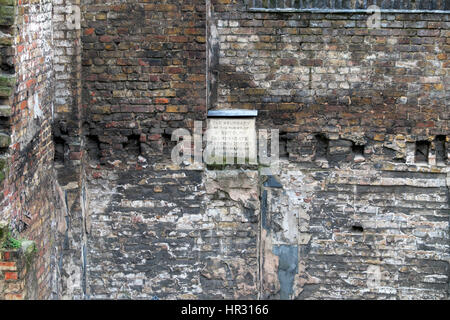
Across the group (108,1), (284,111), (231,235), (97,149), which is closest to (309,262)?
(231,235)

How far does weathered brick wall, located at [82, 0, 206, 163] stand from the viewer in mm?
5797

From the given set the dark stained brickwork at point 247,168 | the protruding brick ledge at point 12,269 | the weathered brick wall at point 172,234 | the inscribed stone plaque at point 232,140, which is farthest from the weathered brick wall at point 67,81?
the protruding brick ledge at point 12,269

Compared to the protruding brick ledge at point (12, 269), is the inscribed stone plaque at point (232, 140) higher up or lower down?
higher up

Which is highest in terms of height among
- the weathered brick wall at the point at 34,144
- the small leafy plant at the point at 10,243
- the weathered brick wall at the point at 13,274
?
the weathered brick wall at the point at 34,144

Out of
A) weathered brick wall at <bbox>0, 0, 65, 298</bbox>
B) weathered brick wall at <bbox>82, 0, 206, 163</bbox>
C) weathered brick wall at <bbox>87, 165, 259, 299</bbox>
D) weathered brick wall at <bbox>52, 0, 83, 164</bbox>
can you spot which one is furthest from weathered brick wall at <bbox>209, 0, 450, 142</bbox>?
weathered brick wall at <bbox>0, 0, 65, 298</bbox>

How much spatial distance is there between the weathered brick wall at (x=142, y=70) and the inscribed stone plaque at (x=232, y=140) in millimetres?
211

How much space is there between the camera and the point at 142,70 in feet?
19.2

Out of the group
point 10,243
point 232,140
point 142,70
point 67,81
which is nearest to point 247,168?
point 232,140

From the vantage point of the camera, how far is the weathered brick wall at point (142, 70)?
580 centimetres

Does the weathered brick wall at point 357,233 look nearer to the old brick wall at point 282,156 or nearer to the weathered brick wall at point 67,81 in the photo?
the old brick wall at point 282,156

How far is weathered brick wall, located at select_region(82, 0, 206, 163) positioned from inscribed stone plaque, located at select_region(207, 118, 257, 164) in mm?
211

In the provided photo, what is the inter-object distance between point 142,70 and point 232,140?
1024mm

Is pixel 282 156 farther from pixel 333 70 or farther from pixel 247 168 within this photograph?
pixel 333 70

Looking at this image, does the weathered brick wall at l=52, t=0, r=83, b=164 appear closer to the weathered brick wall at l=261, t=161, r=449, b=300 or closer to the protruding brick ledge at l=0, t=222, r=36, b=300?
the protruding brick ledge at l=0, t=222, r=36, b=300
